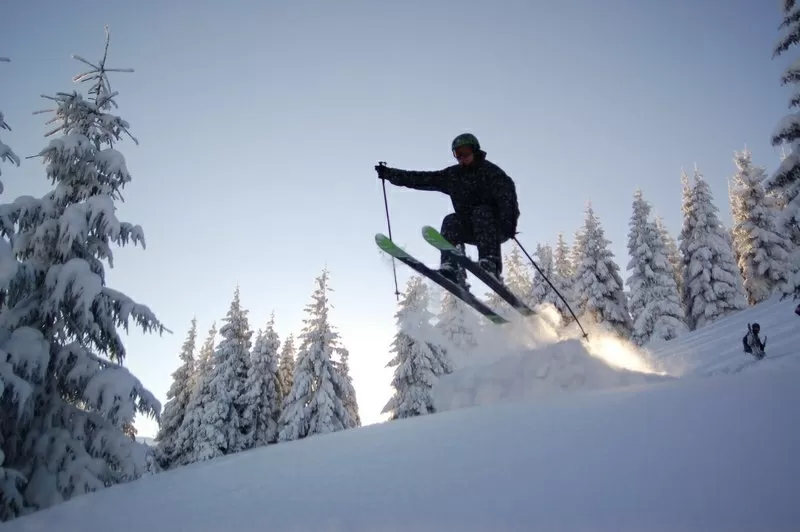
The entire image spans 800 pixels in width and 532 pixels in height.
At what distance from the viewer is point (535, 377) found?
21.1ft

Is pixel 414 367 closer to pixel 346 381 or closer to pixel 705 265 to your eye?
pixel 346 381

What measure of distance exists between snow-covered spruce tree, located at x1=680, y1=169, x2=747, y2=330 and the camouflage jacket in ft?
89.4

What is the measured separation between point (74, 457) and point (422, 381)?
56.1ft

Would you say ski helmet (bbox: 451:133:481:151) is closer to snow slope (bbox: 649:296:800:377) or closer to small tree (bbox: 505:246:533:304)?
snow slope (bbox: 649:296:800:377)

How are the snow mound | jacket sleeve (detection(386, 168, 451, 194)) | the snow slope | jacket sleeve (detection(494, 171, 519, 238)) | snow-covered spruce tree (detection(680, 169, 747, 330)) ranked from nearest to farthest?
the snow mound
jacket sleeve (detection(494, 171, 519, 238))
jacket sleeve (detection(386, 168, 451, 194))
the snow slope
snow-covered spruce tree (detection(680, 169, 747, 330))

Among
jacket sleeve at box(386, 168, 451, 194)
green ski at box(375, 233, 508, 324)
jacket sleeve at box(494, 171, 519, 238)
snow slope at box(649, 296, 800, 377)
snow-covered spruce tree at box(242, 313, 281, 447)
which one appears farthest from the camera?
snow-covered spruce tree at box(242, 313, 281, 447)

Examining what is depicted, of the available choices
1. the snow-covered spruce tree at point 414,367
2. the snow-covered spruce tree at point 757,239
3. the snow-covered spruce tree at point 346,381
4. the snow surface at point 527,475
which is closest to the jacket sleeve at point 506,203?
the snow surface at point 527,475

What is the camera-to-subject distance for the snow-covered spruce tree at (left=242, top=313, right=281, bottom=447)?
86.2 ft

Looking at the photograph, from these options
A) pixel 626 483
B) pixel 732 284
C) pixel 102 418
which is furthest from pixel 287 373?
pixel 626 483

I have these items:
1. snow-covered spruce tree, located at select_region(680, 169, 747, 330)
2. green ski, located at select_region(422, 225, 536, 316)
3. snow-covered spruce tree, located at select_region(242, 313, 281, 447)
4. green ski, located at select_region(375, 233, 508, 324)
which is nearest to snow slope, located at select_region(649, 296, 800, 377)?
green ski, located at select_region(422, 225, 536, 316)

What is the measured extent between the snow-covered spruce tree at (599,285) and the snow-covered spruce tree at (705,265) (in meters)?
4.19

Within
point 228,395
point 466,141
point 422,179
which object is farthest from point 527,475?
point 228,395

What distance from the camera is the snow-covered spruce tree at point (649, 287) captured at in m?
27.2

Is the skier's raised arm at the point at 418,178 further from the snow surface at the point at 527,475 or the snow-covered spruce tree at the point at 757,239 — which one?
the snow-covered spruce tree at the point at 757,239
